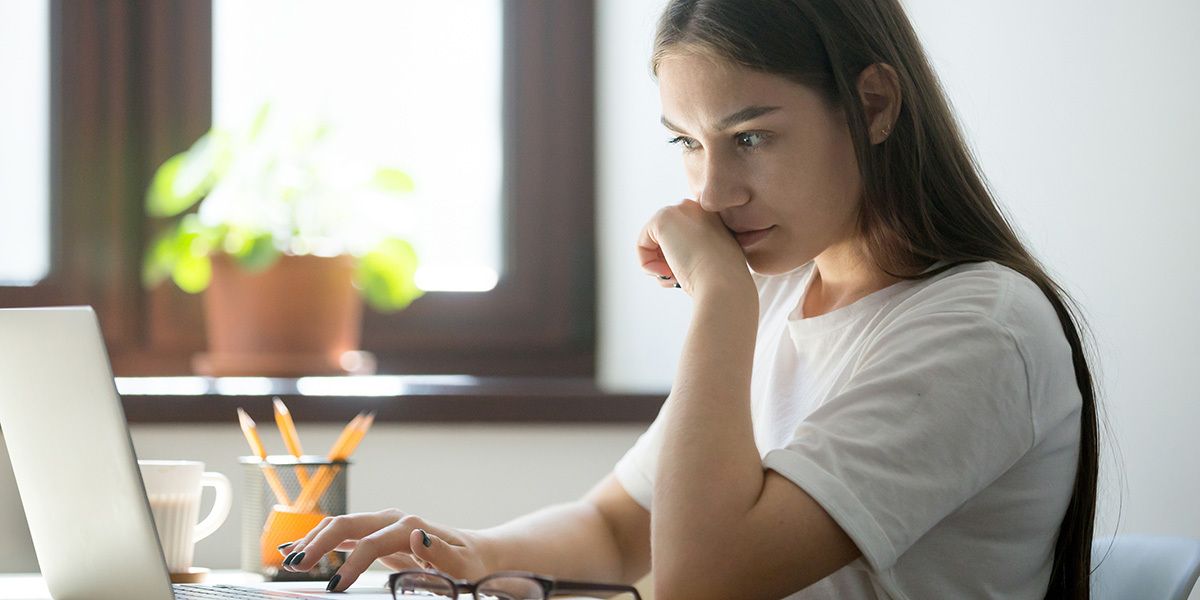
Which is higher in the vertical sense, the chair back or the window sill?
the chair back

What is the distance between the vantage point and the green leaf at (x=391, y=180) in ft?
6.34

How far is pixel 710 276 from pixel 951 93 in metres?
0.65

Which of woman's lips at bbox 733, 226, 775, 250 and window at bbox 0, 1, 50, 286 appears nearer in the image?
woman's lips at bbox 733, 226, 775, 250

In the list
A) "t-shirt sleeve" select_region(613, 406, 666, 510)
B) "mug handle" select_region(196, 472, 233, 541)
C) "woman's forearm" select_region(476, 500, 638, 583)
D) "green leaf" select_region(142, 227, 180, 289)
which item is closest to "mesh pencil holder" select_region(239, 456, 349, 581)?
"mug handle" select_region(196, 472, 233, 541)

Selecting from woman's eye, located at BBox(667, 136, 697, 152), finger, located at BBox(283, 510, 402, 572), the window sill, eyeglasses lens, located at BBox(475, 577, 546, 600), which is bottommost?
the window sill

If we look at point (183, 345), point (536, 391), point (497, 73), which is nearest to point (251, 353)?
point (183, 345)

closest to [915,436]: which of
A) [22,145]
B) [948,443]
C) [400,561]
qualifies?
[948,443]

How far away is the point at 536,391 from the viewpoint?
1.78 meters

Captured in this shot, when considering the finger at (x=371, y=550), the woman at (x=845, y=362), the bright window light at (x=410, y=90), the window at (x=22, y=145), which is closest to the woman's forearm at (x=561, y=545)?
the woman at (x=845, y=362)

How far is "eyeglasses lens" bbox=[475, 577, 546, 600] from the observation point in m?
0.86

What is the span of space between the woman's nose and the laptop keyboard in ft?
1.56

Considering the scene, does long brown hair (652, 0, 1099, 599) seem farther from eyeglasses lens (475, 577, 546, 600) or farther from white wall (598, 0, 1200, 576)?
eyeglasses lens (475, 577, 546, 600)

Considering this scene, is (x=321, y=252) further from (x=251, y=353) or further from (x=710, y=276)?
(x=710, y=276)

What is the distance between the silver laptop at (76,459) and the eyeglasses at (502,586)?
0.47ft
